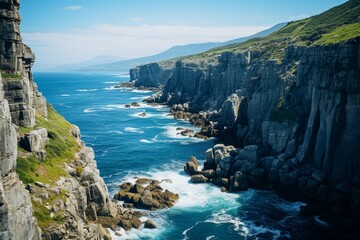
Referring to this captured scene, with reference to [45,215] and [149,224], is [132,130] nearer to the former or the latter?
[149,224]

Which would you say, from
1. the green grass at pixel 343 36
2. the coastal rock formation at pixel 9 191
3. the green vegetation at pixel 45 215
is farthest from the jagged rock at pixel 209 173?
the coastal rock formation at pixel 9 191

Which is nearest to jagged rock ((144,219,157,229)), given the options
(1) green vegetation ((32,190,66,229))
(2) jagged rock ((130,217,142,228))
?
(2) jagged rock ((130,217,142,228))

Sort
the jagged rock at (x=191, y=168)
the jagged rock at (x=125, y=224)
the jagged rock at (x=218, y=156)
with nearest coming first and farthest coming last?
1. the jagged rock at (x=125, y=224)
2. the jagged rock at (x=218, y=156)
3. the jagged rock at (x=191, y=168)

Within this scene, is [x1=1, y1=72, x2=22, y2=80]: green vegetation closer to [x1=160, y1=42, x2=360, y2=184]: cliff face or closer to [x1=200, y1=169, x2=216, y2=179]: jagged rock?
[x1=200, y1=169, x2=216, y2=179]: jagged rock

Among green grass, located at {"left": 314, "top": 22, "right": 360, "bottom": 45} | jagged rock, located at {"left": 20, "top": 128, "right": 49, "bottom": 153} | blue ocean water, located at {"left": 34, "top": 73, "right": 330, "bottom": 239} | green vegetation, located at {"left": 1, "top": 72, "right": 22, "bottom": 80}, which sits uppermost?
green grass, located at {"left": 314, "top": 22, "right": 360, "bottom": 45}

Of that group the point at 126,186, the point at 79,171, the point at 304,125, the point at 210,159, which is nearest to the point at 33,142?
the point at 79,171

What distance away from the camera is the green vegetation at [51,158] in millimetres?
48472

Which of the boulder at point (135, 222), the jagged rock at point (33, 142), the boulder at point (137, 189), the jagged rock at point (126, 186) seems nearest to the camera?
the jagged rock at point (33, 142)

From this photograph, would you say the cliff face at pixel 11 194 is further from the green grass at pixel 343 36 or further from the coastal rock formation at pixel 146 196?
the green grass at pixel 343 36

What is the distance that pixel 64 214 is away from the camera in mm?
45344

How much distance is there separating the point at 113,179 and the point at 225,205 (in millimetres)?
26712

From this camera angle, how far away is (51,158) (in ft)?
183

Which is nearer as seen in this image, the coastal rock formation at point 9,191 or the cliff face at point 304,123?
the coastal rock formation at point 9,191

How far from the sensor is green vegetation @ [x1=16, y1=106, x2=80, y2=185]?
159 feet
